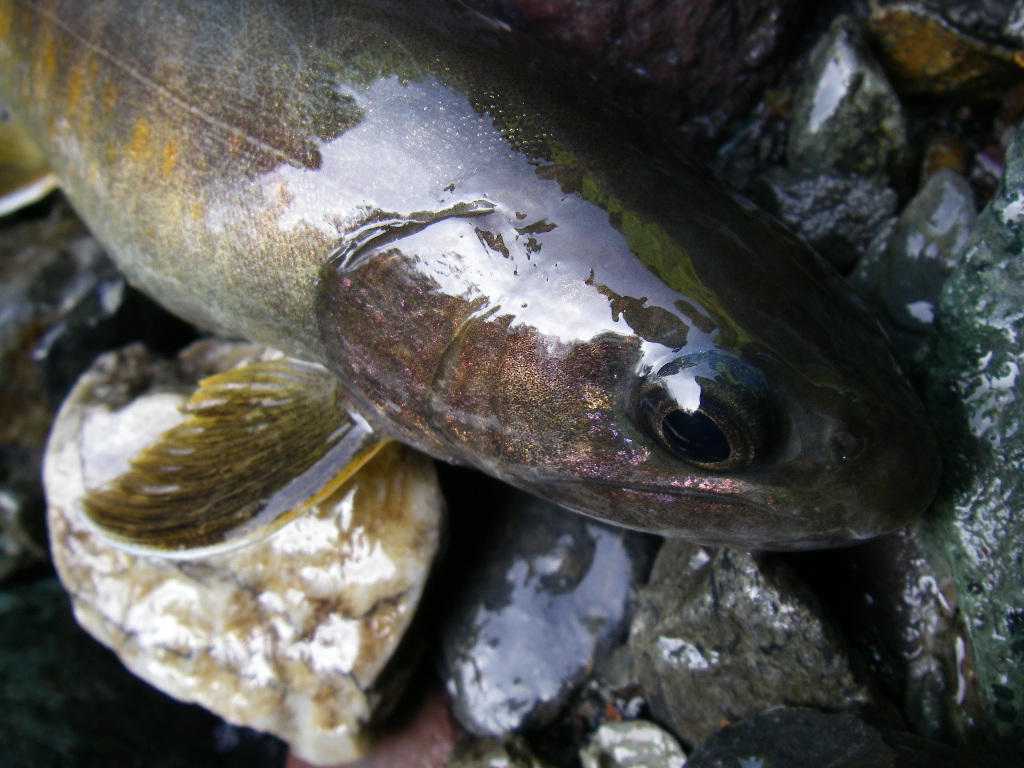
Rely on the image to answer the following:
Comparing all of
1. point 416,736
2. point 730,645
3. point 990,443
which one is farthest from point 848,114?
point 416,736

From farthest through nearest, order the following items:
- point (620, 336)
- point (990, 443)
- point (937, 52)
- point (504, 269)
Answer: point (937, 52) < point (990, 443) < point (504, 269) < point (620, 336)

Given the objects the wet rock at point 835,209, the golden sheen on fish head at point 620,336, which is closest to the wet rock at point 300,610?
the golden sheen on fish head at point 620,336

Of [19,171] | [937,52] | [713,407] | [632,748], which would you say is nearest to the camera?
[713,407]

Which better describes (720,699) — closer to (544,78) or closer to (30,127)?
(544,78)

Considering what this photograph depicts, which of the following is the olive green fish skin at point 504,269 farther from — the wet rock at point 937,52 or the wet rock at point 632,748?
the wet rock at point 937,52

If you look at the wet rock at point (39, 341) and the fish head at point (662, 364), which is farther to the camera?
the wet rock at point (39, 341)

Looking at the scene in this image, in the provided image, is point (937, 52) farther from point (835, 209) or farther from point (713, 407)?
point (713, 407)

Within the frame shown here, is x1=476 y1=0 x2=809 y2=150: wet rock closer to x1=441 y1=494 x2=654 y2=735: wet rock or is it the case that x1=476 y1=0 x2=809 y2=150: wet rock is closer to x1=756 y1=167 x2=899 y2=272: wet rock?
x1=756 y1=167 x2=899 y2=272: wet rock
